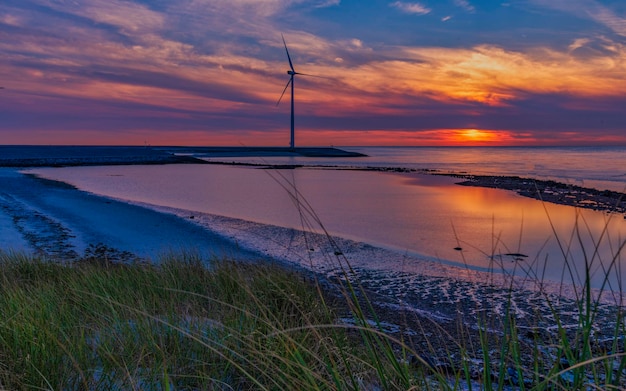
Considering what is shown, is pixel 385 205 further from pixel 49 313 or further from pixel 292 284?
pixel 49 313

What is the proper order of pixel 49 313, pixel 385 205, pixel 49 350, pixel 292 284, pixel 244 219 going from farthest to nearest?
pixel 385 205, pixel 244 219, pixel 292 284, pixel 49 313, pixel 49 350

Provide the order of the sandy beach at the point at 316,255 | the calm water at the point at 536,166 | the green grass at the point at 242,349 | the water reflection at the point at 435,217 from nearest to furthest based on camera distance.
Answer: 1. the green grass at the point at 242,349
2. the sandy beach at the point at 316,255
3. the water reflection at the point at 435,217
4. the calm water at the point at 536,166

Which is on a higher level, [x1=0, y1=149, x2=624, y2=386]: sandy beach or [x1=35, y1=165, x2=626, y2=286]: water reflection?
[x1=35, y1=165, x2=626, y2=286]: water reflection

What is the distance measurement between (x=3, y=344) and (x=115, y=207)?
16745 mm

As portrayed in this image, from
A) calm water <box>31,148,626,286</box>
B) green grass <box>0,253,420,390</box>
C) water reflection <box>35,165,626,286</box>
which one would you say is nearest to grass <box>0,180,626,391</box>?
green grass <box>0,253,420,390</box>

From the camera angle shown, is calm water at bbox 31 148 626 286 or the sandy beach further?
calm water at bbox 31 148 626 286

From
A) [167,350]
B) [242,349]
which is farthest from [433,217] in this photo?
[242,349]

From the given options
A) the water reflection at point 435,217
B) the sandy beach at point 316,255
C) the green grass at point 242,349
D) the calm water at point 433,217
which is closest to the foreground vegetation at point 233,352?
the green grass at point 242,349

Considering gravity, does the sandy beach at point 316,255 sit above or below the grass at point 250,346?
below

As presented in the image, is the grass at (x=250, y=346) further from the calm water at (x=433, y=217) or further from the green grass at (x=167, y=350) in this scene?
the calm water at (x=433, y=217)

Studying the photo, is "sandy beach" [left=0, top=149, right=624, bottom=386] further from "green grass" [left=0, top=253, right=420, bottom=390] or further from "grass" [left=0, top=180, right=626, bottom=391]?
"green grass" [left=0, top=253, right=420, bottom=390]

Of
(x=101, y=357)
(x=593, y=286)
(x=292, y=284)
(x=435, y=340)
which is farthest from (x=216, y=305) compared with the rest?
(x=593, y=286)

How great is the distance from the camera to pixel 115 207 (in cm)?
1947

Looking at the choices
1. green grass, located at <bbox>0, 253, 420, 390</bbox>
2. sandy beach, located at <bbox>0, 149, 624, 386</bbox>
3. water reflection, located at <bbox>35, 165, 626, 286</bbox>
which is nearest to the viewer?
green grass, located at <bbox>0, 253, 420, 390</bbox>
